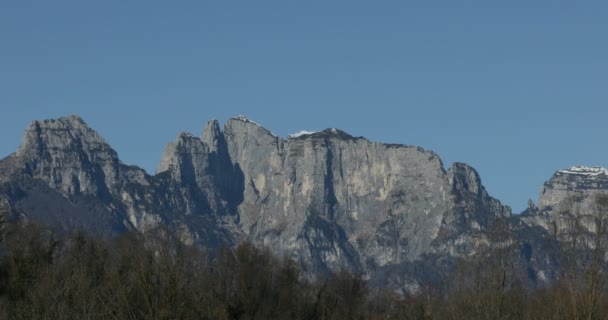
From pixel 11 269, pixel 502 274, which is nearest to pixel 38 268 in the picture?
pixel 11 269

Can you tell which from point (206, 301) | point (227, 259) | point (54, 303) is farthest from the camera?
point (227, 259)

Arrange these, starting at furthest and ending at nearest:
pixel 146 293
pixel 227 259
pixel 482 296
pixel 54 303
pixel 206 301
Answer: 1. pixel 227 259
2. pixel 206 301
3. pixel 482 296
4. pixel 54 303
5. pixel 146 293

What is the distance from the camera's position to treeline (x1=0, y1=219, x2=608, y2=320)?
229ft

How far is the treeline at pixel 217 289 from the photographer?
69.9 m

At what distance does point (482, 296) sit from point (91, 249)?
219ft

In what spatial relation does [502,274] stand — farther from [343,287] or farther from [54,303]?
[343,287]

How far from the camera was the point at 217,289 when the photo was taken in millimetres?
145375

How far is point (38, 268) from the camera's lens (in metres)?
112

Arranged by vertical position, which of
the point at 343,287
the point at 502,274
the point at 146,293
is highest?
the point at 343,287

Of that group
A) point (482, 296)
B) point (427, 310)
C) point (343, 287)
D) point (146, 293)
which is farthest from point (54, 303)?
point (343, 287)

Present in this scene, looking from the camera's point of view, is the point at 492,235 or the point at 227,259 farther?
the point at 227,259

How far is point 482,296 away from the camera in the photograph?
91.6 metres

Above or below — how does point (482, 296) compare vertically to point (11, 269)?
below

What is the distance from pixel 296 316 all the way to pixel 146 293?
278 feet
